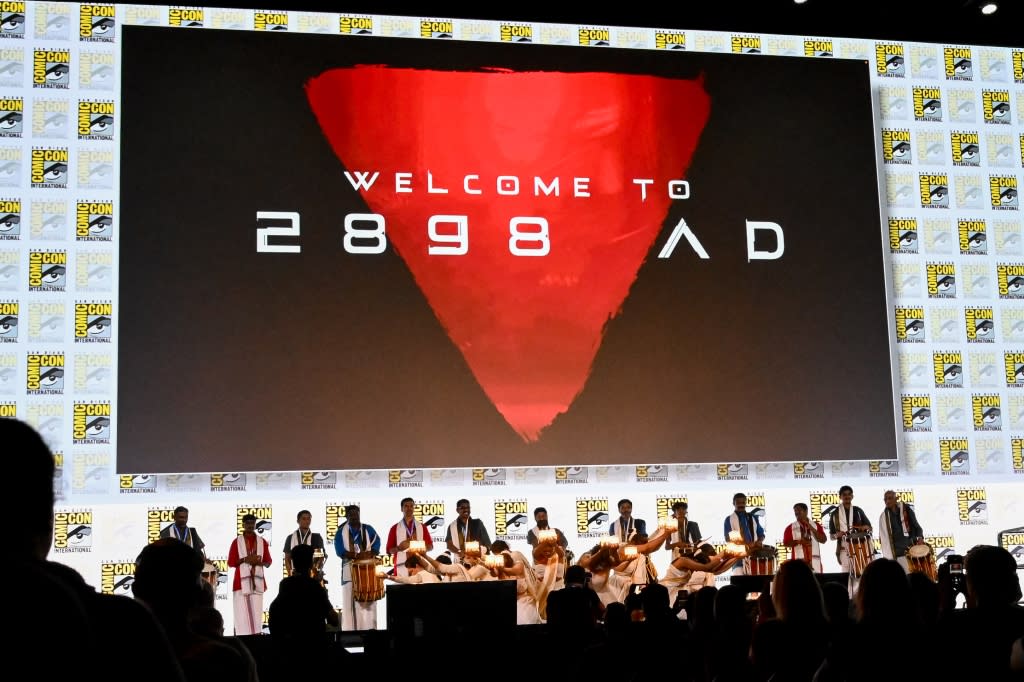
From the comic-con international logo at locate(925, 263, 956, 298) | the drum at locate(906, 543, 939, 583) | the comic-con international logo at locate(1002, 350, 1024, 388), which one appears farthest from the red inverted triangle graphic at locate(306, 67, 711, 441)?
the comic-con international logo at locate(1002, 350, 1024, 388)

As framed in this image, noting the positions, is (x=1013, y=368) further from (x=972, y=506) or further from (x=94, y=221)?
(x=94, y=221)

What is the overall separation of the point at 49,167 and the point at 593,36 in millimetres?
5713

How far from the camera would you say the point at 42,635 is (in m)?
1.23

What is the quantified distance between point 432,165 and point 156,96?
8.97ft

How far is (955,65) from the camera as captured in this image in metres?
12.5

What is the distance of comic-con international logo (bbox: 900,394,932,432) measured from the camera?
1188cm

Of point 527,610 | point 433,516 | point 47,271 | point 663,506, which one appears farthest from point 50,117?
point 663,506

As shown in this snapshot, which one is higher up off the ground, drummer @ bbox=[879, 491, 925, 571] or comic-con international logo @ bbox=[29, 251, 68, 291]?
comic-con international logo @ bbox=[29, 251, 68, 291]

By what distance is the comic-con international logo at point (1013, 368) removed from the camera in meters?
12.1

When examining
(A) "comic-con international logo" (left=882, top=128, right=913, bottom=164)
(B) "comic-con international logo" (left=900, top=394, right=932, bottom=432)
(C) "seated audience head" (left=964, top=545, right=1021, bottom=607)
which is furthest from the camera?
(A) "comic-con international logo" (left=882, top=128, right=913, bottom=164)

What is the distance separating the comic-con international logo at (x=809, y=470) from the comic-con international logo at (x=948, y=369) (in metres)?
1.63

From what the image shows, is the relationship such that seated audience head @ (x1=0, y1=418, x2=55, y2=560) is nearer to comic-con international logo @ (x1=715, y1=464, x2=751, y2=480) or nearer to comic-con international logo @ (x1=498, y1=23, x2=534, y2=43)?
comic-con international logo @ (x1=715, y1=464, x2=751, y2=480)

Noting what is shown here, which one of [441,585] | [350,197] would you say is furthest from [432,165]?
[441,585]

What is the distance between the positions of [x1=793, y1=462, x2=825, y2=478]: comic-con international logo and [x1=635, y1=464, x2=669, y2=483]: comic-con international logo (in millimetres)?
1424
